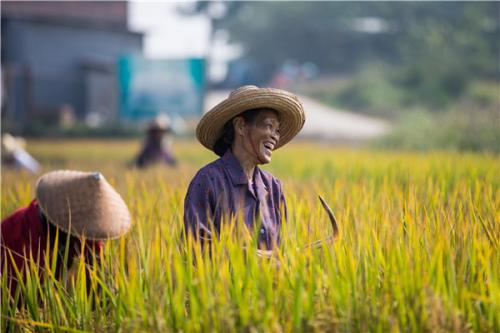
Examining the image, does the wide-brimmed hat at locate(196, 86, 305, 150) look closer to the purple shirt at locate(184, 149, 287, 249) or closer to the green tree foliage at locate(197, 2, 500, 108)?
the purple shirt at locate(184, 149, 287, 249)

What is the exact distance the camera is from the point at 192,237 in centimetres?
275

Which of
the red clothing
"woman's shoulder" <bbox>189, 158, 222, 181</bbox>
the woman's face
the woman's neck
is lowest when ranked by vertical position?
the red clothing

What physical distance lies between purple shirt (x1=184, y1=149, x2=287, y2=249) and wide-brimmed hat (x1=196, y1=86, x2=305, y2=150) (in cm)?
11

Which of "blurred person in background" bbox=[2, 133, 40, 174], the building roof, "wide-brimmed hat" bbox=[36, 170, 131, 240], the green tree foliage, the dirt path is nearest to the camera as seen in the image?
"wide-brimmed hat" bbox=[36, 170, 131, 240]

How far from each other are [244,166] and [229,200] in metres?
0.14

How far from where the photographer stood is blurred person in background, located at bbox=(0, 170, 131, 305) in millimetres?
3410

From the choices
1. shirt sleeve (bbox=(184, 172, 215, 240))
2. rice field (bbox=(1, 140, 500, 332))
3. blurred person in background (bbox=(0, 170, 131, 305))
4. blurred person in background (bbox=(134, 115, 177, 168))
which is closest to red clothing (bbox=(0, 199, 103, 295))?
blurred person in background (bbox=(0, 170, 131, 305))

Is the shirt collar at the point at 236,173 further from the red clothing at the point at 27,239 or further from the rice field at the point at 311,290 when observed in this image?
the red clothing at the point at 27,239

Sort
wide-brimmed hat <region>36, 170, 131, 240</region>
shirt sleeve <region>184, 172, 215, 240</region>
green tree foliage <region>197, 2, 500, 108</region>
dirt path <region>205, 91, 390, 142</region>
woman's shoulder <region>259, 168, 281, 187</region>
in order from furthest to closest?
green tree foliage <region>197, 2, 500, 108</region>, dirt path <region>205, 91, 390, 142</region>, wide-brimmed hat <region>36, 170, 131, 240</region>, woman's shoulder <region>259, 168, 281, 187</region>, shirt sleeve <region>184, 172, 215, 240</region>

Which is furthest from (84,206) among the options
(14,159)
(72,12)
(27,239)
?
(72,12)

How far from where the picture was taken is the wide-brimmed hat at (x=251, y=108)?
290cm

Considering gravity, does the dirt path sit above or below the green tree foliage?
below

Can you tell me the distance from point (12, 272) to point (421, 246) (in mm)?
1646

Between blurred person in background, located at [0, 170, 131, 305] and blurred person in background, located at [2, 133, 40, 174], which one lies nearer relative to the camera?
blurred person in background, located at [0, 170, 131, 305]
